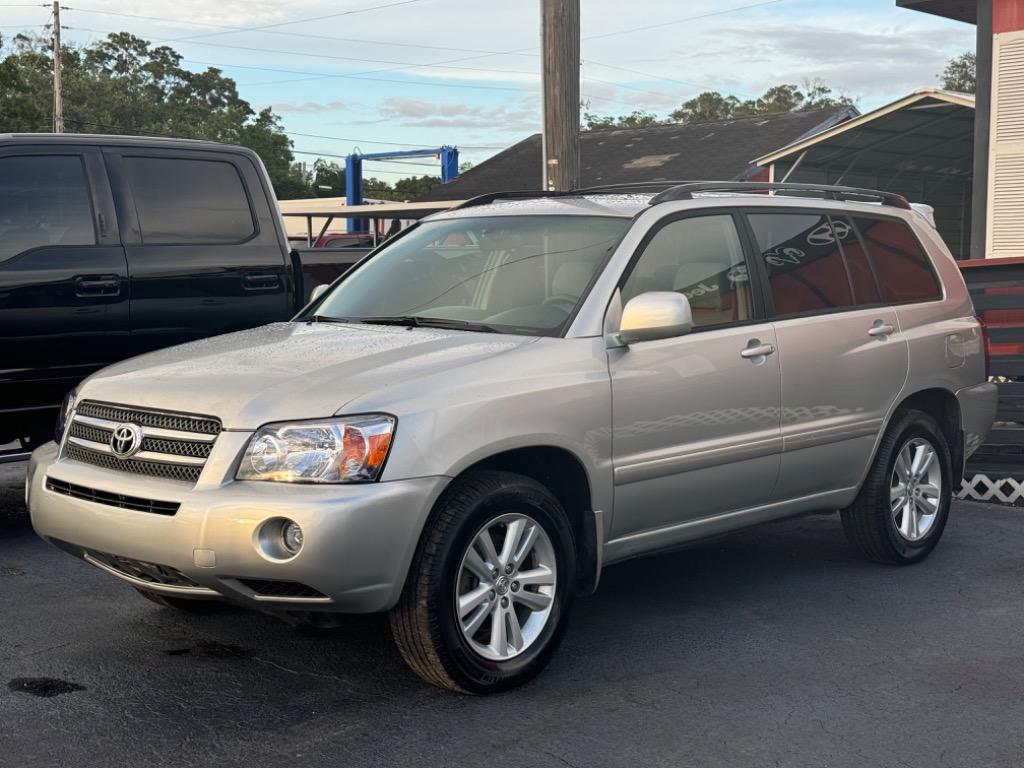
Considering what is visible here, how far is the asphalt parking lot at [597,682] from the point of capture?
4.11 m

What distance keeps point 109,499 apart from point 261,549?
2.47 ft

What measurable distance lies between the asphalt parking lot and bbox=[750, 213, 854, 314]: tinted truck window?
1.35m

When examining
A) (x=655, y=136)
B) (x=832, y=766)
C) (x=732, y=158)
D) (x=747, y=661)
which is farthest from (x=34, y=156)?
(x=655, y=136)

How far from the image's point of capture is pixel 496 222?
19.3 feet

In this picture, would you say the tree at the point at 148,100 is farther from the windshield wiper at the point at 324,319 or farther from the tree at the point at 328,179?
the windshield wiper at the point at 324,319

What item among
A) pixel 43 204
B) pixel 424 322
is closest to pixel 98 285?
pixel 43 204

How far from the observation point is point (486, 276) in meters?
5.53

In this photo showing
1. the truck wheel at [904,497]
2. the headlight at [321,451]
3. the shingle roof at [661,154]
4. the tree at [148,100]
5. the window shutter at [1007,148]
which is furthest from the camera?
the tree at [148,100]

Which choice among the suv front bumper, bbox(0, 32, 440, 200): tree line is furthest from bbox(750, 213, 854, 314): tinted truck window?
bbox(0, 32, 440, 200): tree line

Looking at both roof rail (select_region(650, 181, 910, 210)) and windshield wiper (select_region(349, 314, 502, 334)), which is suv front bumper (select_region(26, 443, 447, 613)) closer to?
windshield wiper (select_region(349, 314, 502, 334))

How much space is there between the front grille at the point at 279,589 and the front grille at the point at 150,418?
1.70 ft

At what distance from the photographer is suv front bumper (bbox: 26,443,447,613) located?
13.7 ft

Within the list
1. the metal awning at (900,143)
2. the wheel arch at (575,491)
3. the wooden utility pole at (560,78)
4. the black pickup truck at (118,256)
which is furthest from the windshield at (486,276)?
the metal awning at (900,143)

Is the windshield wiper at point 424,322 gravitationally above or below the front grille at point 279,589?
above
